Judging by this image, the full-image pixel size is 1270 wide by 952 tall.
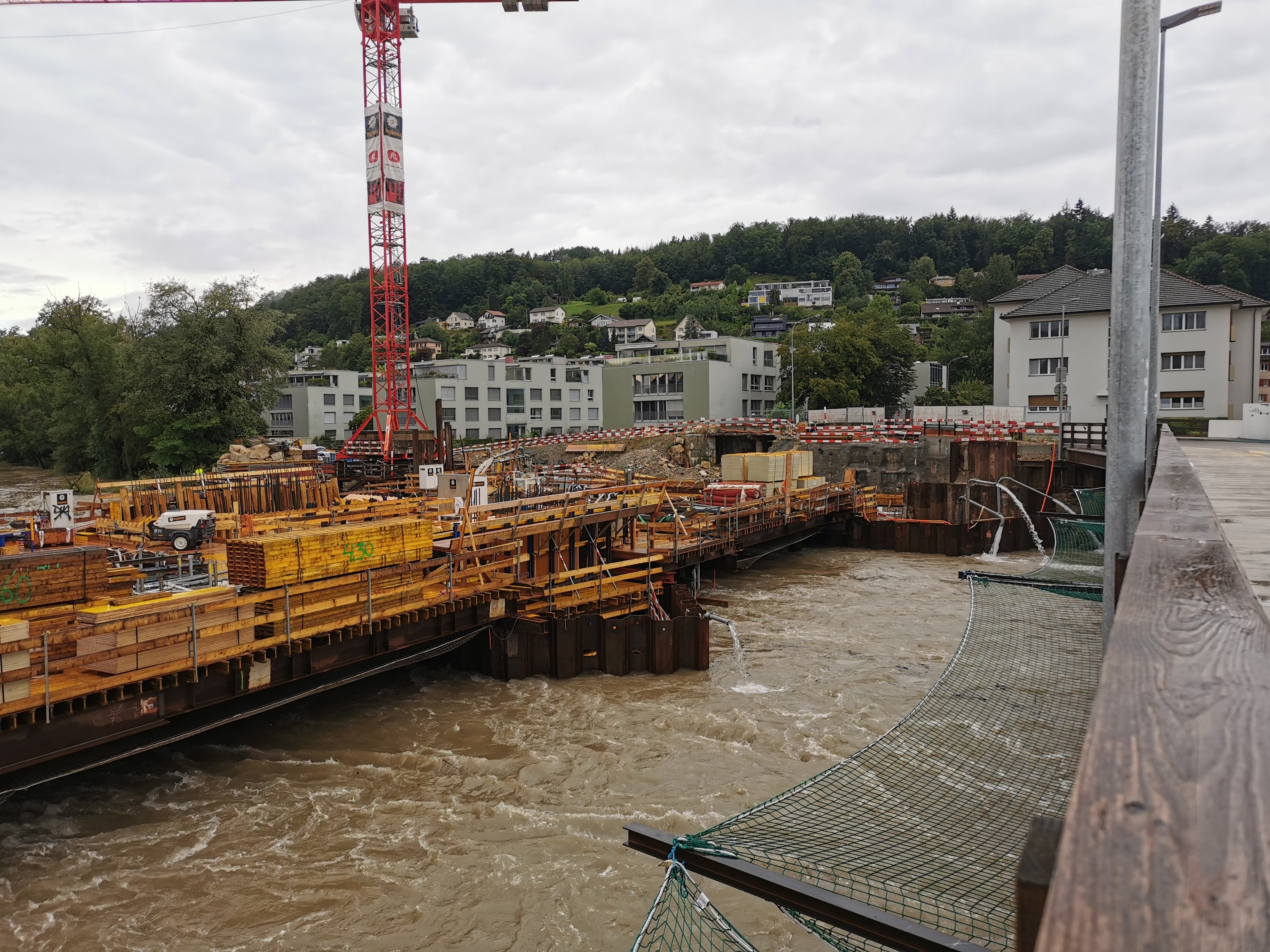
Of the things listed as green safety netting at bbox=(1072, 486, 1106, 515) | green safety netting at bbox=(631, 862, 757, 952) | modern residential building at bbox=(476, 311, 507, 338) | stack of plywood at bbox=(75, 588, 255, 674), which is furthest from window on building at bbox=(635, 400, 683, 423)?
modern residential building at bbox=(476, 311, 507, 338)

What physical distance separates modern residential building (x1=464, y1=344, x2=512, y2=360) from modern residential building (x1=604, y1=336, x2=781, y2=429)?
4890 cm

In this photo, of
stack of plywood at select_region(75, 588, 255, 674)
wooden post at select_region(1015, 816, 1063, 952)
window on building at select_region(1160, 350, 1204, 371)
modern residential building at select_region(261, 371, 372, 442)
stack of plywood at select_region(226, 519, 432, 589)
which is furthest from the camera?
modern residential building at select_region(261, 371, 372, 442)

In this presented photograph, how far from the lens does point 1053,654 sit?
31.9 feet

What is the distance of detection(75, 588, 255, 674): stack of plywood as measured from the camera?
1246 cm

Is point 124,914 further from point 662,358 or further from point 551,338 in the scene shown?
point 551,338

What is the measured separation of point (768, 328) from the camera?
14362 cm

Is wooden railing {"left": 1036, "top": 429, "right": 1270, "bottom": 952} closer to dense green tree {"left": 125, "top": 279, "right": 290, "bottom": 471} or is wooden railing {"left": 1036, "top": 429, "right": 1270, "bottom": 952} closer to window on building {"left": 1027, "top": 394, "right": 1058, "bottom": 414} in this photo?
window on building {"left": 1027, "top": 394, "right": 1058, "bottom": 414}

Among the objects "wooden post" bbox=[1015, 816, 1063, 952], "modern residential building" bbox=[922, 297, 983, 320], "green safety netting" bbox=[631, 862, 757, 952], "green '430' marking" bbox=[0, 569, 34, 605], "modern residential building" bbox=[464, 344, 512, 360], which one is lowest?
"green safety netting" bbox=[631, 862, 757, 952]

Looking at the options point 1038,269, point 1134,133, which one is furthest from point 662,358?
point 1038,269

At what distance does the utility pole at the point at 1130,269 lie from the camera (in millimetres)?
5277

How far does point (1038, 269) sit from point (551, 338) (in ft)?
314

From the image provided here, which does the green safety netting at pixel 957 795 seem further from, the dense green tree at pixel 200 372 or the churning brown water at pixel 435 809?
the dense green tree at pixel 200 372

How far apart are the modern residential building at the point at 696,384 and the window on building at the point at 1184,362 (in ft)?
115

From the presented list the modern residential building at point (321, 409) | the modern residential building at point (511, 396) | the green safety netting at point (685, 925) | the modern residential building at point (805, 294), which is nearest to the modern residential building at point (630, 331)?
the modern residential building at point (805, 294)
